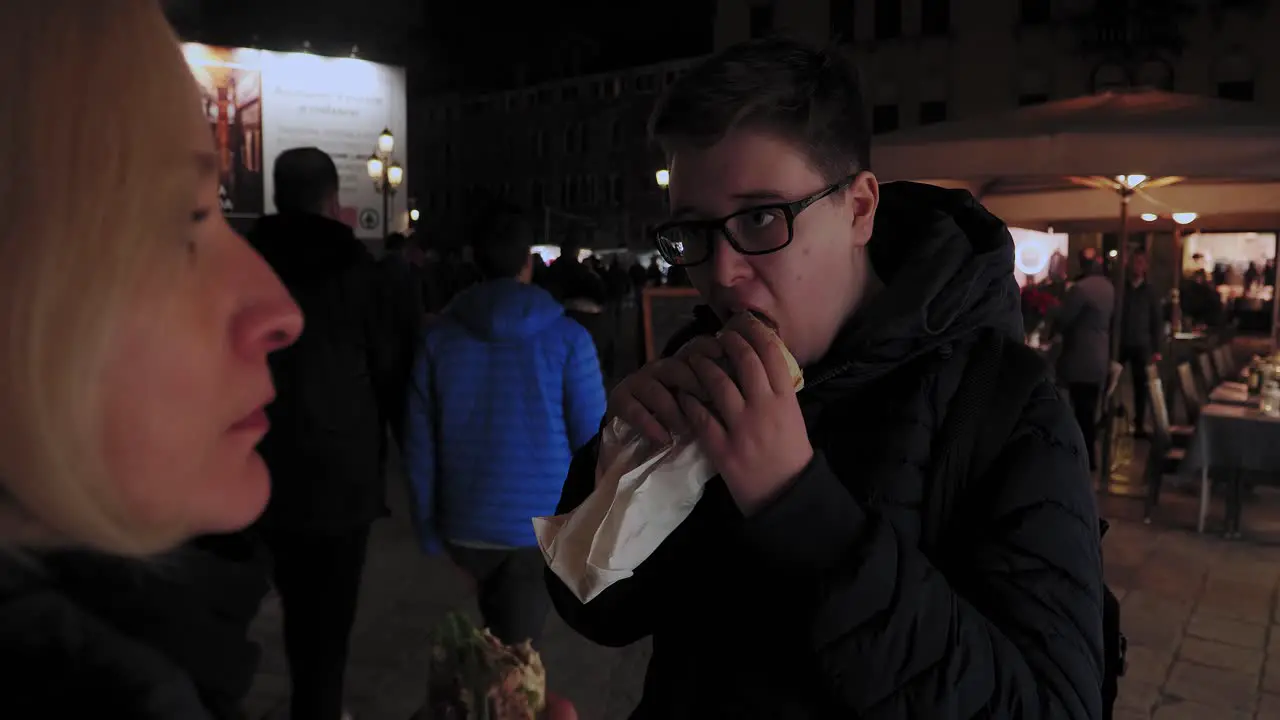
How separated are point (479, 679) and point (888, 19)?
107 ft

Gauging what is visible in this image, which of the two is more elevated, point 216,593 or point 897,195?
point 897,195

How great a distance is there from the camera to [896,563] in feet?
3.67

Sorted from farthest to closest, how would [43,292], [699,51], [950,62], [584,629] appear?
1. [699,51]
2. [950,62]
3. [584,629]
4. [43,292]

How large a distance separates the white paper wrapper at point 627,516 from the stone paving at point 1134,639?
2558 millimetres

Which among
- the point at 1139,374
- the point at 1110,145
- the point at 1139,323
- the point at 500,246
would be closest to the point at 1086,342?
the point at 1139,323

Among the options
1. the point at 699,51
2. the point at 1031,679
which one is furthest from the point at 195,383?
the point at 699,51

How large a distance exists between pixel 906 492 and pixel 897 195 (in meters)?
0.64

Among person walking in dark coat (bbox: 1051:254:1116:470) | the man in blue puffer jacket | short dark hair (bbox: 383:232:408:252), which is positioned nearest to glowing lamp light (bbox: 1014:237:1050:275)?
person walking in dark coat (bbox: 1051:254:1116:470)

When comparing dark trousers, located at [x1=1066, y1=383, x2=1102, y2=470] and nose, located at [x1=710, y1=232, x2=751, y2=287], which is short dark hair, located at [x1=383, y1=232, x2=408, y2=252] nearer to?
dark trousers, located at [x1=1066, y1=383, x2=1102, y2=470]

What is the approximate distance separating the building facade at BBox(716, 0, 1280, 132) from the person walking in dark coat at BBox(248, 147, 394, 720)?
22412mm

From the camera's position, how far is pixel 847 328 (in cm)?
150

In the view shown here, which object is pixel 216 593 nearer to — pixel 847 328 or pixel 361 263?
pixel 847 328

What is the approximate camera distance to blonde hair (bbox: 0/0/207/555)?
64cm

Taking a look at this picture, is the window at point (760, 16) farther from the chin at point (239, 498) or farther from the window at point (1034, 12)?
the chin at point (239, 498)
